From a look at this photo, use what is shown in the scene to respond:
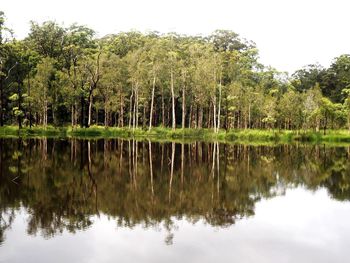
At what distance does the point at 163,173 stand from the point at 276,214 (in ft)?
28.0

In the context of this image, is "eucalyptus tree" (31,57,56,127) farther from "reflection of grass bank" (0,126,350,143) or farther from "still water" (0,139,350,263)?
"still water" (0,139,350,263)

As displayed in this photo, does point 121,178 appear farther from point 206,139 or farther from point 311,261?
point 206,139

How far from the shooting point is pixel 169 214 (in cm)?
1356

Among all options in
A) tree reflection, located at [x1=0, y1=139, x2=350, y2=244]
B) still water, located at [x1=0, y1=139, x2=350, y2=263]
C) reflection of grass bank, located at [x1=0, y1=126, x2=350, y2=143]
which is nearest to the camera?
still water, located at [x1=0, y1=139, x2=350, y2=263]

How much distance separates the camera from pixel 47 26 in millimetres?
75375

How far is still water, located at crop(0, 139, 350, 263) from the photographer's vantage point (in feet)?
33.9

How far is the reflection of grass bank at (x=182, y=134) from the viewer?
181 feet

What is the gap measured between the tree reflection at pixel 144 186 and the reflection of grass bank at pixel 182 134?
2532 centimetres

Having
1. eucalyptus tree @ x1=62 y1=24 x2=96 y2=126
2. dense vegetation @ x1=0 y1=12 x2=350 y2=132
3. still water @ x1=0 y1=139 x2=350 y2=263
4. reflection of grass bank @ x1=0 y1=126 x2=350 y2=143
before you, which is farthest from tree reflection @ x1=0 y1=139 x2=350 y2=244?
eucalyptus tree @ x1=62 y1=24 x2=96 y2=126

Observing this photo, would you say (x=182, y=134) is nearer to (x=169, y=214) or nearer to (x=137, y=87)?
(x=137, y=87)

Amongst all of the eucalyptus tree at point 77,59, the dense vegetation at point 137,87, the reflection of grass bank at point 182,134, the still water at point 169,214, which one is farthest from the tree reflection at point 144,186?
the eucalyptus tree at point 77,59

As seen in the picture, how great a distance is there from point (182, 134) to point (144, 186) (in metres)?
38.0

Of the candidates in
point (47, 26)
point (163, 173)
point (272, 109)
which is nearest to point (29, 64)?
point (47, 26)

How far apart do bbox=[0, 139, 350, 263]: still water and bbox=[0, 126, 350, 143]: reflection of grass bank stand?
102ft
